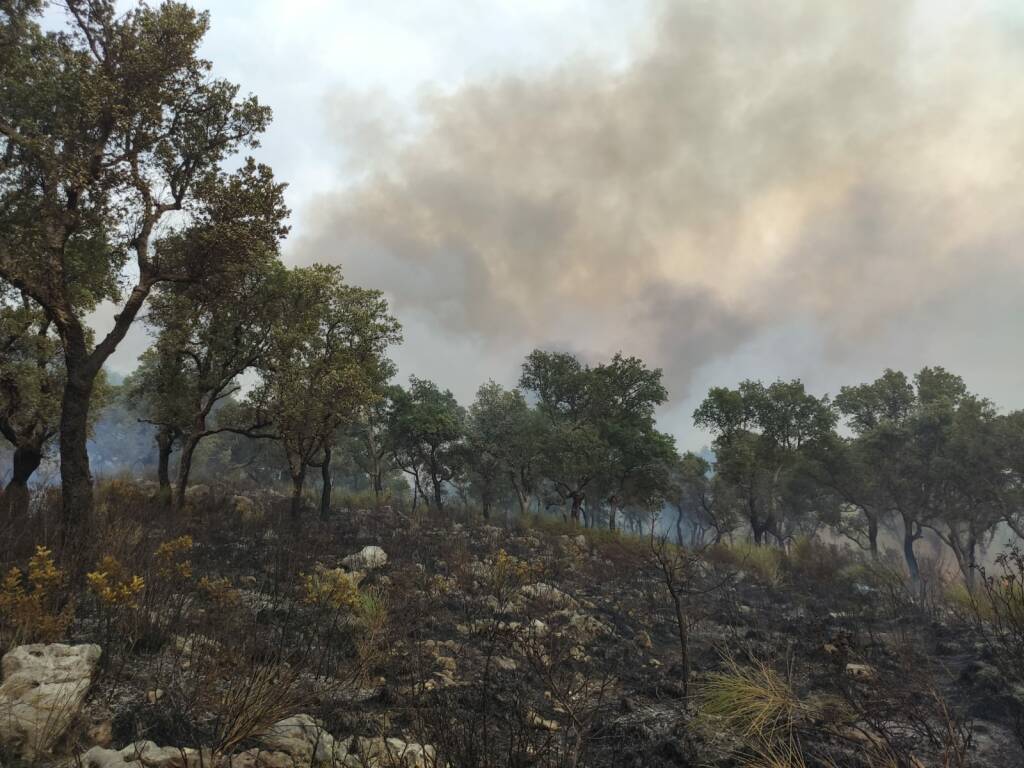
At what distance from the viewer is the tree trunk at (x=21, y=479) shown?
427 inches

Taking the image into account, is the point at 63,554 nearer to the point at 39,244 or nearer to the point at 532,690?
the point at 39,244

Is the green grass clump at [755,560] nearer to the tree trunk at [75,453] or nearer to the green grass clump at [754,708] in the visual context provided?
the green grass clump at [754,708]

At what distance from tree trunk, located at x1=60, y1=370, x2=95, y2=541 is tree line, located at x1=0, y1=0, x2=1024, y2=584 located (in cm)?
4

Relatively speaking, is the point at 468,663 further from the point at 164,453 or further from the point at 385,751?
the point at 164,453

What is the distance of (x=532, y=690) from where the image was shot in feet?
22.2

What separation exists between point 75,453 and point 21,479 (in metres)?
8.37

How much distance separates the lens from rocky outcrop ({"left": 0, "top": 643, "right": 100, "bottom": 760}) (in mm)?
3557

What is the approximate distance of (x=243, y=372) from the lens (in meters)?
18.5

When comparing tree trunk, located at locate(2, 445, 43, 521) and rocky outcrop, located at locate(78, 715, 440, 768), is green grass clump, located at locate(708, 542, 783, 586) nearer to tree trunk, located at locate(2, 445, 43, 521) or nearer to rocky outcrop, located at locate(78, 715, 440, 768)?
rocky outcrop, located at locate(78, 715, 440, 768)

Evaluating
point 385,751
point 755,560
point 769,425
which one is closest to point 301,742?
point 385,751

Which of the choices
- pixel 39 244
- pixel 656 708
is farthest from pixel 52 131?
pixel 656 708

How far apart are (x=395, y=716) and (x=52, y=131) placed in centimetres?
1373

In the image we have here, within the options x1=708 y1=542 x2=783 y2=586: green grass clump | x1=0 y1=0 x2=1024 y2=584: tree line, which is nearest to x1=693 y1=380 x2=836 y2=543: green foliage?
x1=0 y1=0 x2=1024 y2=584: tree line

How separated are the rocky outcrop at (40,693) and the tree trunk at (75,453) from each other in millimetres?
5421
